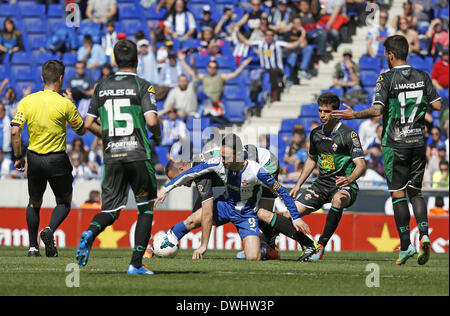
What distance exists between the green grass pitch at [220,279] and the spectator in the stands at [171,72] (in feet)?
36.8

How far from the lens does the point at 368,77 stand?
69.5 ft

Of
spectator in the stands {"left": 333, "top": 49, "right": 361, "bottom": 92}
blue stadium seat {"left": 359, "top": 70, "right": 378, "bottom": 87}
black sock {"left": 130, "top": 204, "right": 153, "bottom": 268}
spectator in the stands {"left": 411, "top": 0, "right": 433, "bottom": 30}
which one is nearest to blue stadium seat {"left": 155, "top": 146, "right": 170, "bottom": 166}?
spectator in the stands {"left": 333, "top": 49, "right": 361, "bottom": 92}

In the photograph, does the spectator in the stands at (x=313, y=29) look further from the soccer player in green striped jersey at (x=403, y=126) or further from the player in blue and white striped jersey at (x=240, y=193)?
the soccer player in green striped jersey at (x=403, y=126)

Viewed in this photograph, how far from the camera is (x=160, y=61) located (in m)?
22.0

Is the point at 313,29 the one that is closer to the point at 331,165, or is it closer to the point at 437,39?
the point at 437,39

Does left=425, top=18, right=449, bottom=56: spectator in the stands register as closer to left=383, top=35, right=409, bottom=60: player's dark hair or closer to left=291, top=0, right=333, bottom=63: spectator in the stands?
left=291, top=0, right=333, bottom=63: spectator in the stands

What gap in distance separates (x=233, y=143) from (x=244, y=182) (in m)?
0.59

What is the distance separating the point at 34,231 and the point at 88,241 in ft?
11.1

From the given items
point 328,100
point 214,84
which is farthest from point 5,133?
point 328,100

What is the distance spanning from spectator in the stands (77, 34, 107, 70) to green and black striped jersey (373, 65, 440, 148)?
12.8m

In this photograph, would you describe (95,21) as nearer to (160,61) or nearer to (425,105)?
(160,61)

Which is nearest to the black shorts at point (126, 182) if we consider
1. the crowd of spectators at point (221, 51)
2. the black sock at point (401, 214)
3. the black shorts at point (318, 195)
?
the black sock at point (401, 214)

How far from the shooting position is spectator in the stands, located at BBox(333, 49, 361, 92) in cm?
2089

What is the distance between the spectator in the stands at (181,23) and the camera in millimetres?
22875
